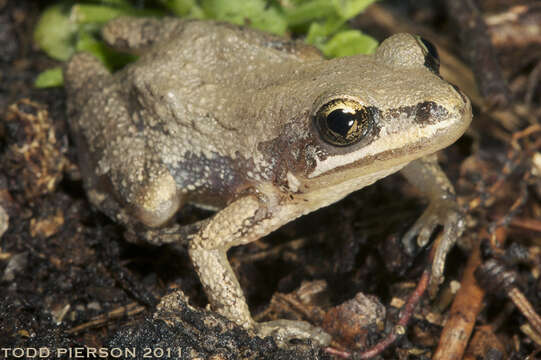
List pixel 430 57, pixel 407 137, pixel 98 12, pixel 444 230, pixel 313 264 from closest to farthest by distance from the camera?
1. pixel 407 137
2. pixel 430 57
3. pixel 444 230
4. pixel 313 264
5. pixel 98 12

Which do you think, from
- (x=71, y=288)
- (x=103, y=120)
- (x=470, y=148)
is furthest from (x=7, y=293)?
(x=470, y=148)

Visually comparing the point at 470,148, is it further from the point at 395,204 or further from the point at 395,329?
the point at 395,329

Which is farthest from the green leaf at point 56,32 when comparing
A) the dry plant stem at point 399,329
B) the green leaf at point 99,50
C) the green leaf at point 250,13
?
the dry plant stem at point 399,329

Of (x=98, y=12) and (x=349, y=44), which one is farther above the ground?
(x=98, y=12)

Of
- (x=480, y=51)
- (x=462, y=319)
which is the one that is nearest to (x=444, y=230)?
(x=462, y=319)

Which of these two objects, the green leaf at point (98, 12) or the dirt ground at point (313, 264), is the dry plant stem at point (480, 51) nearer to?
the dirt ground at point (313, 264)

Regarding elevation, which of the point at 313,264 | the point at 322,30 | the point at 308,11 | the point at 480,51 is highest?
the point at 308,11

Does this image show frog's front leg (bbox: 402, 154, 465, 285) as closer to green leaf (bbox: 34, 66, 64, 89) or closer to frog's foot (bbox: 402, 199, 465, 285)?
frog's foot (bbox: 402, 199, 465, 285)

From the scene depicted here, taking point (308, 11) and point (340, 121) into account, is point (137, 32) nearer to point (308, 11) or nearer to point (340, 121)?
point (308, 11)
